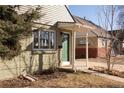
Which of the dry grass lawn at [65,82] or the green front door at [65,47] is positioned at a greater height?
the green front door at [65,47]

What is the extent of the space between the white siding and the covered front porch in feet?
1.82

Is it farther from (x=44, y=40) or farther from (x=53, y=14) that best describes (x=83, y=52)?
(x=44, y=40)

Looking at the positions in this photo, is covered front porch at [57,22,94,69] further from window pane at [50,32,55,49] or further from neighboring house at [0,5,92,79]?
window pane at [50,32,55,49]

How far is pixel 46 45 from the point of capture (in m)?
14.6

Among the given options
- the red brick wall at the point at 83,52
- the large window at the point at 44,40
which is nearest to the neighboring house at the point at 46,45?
the large window at the point at 44,40

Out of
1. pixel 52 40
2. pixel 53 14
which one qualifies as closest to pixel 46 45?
pixel 52 40

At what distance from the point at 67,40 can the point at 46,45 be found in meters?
2.72

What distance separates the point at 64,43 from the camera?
54.7ft

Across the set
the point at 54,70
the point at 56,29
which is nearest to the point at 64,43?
the point at 56,29

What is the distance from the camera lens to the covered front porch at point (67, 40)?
584 inches

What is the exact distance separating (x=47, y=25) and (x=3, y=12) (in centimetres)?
379

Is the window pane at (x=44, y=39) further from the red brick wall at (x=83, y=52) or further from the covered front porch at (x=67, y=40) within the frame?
the red brick wall at (x=83, y=52)
